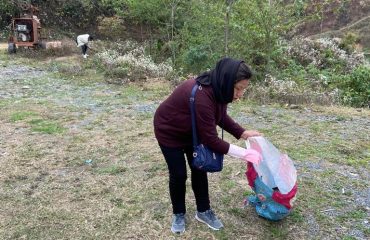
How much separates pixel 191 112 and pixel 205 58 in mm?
8813

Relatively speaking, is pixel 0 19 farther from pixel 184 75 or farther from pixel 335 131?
pixel 335 131

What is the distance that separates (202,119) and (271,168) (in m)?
0.75

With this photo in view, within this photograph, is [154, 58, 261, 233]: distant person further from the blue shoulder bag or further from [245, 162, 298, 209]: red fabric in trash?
[245, 162, 298, 209]: red fabric in trash

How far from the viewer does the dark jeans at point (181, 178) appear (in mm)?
2775

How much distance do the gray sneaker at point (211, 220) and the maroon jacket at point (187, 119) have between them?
0.70 metres

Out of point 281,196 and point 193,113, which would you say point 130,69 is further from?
point 193,113

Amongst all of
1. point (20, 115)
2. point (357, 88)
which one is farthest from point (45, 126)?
point (357, 88)

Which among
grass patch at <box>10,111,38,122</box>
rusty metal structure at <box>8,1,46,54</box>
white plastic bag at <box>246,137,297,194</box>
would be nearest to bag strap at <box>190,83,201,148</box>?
white plastic bag at <box>246,137,297,194</box>

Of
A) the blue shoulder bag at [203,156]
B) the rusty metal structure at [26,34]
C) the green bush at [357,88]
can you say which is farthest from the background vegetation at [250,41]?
the blue shoulder bag at [203,156]

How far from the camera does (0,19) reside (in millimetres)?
19406

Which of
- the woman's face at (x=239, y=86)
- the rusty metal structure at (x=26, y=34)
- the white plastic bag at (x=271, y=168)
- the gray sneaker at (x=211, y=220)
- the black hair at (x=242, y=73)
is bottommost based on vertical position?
the gray sneaker at (x=211, y=220)

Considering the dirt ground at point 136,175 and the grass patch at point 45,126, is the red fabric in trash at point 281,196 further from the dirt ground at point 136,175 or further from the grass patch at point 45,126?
the grass patch at point 45,126

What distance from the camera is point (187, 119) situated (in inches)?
104

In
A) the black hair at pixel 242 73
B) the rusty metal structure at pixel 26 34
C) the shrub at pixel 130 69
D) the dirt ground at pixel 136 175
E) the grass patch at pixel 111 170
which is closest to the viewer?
the black hair at pixel 242 73
